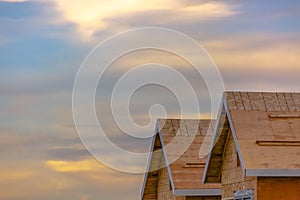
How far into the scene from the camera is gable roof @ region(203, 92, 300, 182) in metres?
28.4

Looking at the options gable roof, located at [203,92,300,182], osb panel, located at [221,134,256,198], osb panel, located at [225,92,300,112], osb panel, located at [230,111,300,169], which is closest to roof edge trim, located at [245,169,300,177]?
gable roof, located at [203,92,300,182]

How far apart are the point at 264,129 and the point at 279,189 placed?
206cm

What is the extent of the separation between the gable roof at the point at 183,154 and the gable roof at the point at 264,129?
4377 mm

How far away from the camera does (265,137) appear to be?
29.6m

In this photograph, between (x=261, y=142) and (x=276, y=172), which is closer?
(x=276, y=172)

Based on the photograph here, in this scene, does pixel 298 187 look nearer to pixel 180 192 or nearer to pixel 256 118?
pixel 256 118

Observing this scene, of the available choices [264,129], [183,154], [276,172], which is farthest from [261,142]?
[183,154]

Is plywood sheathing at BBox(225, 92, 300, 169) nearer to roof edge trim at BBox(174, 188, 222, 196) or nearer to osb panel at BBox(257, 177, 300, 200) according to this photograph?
osb panel at BBox(257, 177, 300, 200)

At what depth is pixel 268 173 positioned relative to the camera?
92.7 feet

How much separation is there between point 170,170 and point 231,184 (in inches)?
Result: 200

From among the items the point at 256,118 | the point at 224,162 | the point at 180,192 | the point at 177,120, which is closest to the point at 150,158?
the point at 177,120

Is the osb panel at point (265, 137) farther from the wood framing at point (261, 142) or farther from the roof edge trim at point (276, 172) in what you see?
the roof edge trim at point (276, 172)

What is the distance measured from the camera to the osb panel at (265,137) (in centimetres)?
2848

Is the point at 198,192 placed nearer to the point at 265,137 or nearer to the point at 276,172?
the point at 265,137
